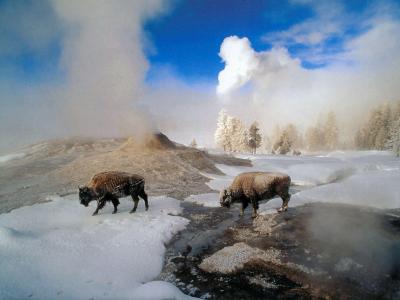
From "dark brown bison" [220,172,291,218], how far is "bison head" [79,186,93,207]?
24.9ft

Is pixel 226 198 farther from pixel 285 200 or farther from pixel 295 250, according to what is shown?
pixel 295 250

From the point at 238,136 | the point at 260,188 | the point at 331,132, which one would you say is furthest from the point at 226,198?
the point at 331,132

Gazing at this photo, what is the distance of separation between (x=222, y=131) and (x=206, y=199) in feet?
209

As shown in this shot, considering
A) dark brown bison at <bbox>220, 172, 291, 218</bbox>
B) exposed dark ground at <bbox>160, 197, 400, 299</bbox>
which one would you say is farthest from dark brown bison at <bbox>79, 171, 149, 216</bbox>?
dark brown bison at <bbox>220, 172, 291, 218</bbox>

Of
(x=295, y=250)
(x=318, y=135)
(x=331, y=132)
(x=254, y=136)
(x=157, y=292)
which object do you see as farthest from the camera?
(x=318, y=135)

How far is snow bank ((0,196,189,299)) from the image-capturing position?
7.46m

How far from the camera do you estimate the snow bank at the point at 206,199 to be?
17.8m

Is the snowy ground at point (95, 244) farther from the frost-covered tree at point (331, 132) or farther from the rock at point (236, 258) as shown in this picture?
the frost-covered tree at point (331, 132)

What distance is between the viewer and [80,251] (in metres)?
9.65

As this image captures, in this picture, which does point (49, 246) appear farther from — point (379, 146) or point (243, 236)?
point (379, 146)

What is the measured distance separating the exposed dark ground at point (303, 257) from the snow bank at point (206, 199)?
3.19m

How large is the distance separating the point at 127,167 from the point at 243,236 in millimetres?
18209

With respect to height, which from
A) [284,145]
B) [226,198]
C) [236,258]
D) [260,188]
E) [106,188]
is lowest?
[236,258]

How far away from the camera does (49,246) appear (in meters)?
9.70
